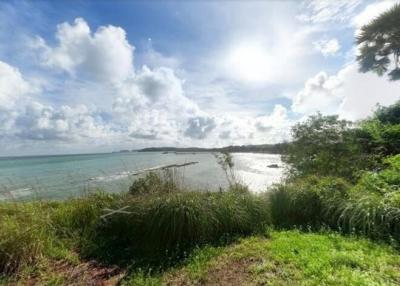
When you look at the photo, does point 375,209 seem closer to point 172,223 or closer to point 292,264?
point 292,264

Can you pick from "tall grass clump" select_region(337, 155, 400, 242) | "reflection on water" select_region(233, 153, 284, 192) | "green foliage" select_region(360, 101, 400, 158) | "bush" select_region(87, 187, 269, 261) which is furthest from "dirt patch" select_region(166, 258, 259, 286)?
"green foliage" select_region(360, 101, 400, 158)

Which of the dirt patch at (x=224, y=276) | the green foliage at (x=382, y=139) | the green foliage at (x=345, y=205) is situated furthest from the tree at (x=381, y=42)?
the dirt patch at (x=224, y=276)

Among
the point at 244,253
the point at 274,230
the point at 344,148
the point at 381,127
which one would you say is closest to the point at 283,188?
the point at 274,230

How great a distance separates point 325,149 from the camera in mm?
9516

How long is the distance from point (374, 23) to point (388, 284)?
13953mm

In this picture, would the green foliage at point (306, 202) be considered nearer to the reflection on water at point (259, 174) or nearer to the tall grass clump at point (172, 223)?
the tall grass clump at point (172, 223)

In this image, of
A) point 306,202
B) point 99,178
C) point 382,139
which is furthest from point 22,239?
point 99,178

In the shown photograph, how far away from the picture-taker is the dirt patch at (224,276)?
3.21 metres

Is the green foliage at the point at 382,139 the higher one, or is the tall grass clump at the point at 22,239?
the green foliage at the point at 382,139

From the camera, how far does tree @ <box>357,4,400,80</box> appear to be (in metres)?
12.2

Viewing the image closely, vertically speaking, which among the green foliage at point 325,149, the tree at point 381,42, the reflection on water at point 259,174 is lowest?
the reflection on water at point 259,174

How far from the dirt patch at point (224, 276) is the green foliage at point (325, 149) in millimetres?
5682

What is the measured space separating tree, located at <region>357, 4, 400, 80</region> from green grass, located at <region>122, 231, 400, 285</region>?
12.7 m

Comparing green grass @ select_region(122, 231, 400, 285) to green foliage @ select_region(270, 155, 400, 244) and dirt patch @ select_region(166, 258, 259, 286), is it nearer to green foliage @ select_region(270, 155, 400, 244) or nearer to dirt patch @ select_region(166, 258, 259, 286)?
dirt patch @ select_region(166, 258, 259, 286)
